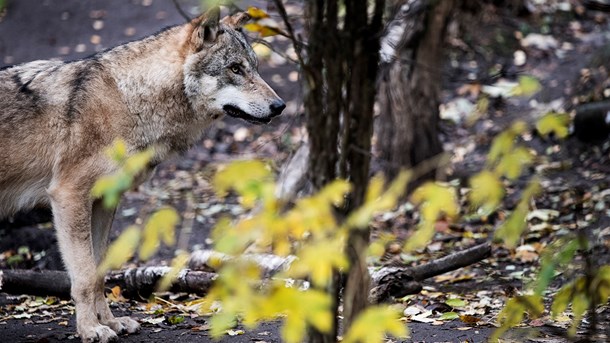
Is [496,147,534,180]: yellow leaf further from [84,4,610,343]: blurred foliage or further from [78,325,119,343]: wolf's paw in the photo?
[78,325,119,343]: wolf's paw

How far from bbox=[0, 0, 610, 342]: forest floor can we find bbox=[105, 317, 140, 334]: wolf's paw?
119mm

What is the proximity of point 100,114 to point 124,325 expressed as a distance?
1.36 m

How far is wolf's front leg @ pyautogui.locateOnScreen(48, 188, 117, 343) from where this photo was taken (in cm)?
469

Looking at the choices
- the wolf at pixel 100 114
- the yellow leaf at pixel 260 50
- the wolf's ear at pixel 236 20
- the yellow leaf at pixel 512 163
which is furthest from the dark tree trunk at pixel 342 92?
the yellow leaf at pixel 260 50

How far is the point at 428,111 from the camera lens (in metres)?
8.79

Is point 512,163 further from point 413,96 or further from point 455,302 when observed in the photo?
point 413,96

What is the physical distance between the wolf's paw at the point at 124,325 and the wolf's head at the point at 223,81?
58.2 inches

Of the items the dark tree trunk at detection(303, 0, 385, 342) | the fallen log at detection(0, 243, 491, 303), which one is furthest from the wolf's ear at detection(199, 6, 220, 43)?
the dark tree trunk at detection(303, 0, 385, 342)

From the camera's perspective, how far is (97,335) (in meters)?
4.57

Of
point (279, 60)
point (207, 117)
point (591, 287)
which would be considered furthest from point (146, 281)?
point (279, 60)

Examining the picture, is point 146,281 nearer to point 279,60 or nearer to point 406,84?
point 406,84

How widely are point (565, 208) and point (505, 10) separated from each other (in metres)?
7.23

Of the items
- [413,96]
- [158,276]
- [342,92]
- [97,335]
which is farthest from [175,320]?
[413,96]

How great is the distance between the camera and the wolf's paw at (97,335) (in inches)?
179
